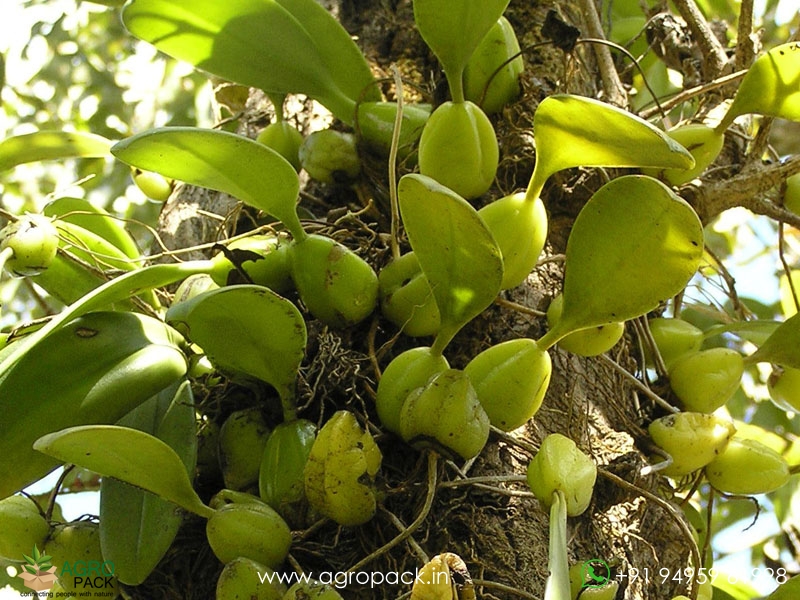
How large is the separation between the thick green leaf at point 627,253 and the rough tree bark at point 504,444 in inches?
4.9

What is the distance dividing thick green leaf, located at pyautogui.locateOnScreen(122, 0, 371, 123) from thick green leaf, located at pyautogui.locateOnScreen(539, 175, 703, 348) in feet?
1.24

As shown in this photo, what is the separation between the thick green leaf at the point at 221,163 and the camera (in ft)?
2.29

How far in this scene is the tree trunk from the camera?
698 millimetres

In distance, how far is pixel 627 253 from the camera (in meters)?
0.67

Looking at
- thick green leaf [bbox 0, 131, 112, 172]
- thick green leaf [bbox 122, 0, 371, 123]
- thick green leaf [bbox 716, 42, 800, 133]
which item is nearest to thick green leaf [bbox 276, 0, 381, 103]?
thick green leaf [bbox 122, 0, 371, 123]

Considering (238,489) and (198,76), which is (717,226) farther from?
(238,489)

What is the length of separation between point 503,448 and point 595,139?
11.2 inches

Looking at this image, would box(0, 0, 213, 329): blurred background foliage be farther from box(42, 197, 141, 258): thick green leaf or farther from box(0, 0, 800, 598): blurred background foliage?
box(42, 197, 141, 258): thick green leaf

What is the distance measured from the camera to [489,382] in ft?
2.31

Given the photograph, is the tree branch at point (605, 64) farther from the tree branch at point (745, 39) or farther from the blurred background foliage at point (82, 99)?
the blurred background foliage at point (82, 99)

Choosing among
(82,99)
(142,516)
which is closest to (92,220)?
(142,516)

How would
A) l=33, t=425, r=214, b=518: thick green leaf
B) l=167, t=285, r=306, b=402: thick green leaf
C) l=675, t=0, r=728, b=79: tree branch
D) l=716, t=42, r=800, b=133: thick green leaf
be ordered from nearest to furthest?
1. l=33, t=425, r=214, b=518: thick green leaf
2. l=167, t=285, r=306, b=402: thick green leaf
3. l=716, t=42, r=800, b=133: thick green leaf
4. l=675, t=0, r=728, b=79: tree branch

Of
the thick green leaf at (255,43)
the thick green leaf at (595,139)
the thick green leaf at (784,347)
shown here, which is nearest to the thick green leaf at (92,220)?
the thick green leaf at (255,43)

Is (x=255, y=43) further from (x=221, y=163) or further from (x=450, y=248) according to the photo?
(x=450, y=248)
